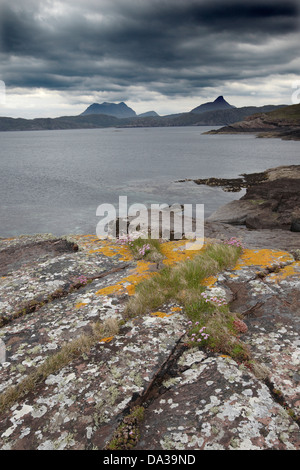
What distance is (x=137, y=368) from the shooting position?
178 inches

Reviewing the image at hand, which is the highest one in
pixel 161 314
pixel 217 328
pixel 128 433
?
pixel 217 328

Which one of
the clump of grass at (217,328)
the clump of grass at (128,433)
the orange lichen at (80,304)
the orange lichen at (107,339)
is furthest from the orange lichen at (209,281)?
the clump of grass at (128,433)

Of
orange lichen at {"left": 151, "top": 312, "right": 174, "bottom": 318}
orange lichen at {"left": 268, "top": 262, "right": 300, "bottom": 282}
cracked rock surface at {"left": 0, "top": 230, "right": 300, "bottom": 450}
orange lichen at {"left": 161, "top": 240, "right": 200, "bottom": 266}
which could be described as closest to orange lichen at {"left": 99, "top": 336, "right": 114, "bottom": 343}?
cracked rock surface at {"left": 0, "top": 230, "right": 300, "bottom": 450}

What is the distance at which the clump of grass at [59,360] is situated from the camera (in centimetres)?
410

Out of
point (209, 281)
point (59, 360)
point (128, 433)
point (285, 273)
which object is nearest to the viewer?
point (128, 433)

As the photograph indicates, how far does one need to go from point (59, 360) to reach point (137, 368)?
130 cm

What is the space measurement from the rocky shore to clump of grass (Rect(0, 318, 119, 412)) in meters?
0.02

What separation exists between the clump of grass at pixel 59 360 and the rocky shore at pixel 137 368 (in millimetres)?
16

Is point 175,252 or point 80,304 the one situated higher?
point 175,252

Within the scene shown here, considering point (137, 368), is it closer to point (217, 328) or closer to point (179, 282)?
point (217, 328)

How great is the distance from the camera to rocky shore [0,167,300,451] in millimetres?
3520

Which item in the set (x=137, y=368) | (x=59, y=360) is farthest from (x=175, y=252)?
(x=59, y=360)

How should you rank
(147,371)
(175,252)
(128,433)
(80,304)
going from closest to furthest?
1. (128,433)
2. (147,371)
3. (80,304)
4. (175,252)

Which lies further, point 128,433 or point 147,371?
point 147,371
